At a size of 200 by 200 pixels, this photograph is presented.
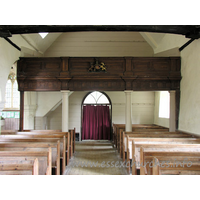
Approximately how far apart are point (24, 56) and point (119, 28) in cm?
465

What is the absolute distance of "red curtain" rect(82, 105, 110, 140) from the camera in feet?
38.5

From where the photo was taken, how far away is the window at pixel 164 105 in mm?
10219

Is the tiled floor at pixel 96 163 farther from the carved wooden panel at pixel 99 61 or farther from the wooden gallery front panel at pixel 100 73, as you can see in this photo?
the carved wooden panel at pixel 99 61

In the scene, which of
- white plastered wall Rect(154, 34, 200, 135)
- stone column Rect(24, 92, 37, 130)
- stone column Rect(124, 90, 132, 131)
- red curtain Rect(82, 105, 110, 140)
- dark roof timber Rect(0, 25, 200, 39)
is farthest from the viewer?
red curtain Rect(82, 105, 110, 140)

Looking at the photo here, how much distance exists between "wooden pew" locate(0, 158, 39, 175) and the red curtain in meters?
8.54

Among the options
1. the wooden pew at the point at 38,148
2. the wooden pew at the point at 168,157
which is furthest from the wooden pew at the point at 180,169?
the wooden pew at the point at 38,148

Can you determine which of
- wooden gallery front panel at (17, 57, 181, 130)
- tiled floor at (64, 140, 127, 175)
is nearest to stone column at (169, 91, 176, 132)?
wooden gallery front panel at (17, 57, 181, 130)

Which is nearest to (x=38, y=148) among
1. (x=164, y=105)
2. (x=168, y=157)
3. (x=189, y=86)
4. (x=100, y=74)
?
(x=168, y=157)

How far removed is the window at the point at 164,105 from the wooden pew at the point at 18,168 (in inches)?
323

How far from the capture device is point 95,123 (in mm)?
11750

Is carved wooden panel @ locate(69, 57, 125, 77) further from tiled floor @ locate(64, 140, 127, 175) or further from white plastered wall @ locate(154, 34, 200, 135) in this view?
tiled floor @ locate(64, 140, 127, 175)

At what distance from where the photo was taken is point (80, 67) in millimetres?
7785

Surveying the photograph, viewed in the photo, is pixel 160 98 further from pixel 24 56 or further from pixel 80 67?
pixel 24 56

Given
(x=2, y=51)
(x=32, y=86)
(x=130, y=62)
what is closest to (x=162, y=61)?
(x=130, y=62)
